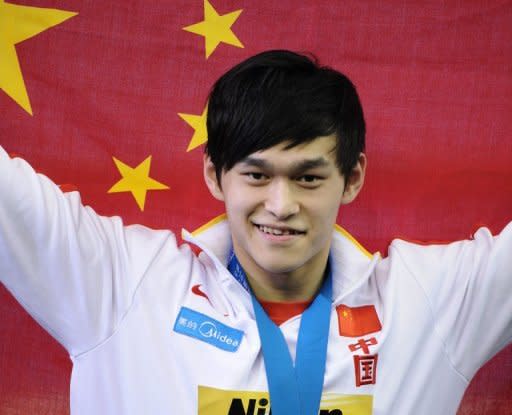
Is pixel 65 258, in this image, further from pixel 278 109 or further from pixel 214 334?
pixel 278 109

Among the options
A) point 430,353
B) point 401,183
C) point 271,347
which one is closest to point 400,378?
point 430,353

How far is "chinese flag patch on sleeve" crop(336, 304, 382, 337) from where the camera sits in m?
2.14

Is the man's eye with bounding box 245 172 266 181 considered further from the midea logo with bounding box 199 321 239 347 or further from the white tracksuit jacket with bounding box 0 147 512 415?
the midea logo with bounding box 199 321 239 347

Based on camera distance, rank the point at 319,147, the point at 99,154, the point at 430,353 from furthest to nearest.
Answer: the point at 99,154 → the point at 430,353 → the point at 319,147

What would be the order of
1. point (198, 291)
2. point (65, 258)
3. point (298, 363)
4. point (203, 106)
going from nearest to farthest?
point (65, 258)
point (298, 363)
point (198, 291)
point (203, 106)

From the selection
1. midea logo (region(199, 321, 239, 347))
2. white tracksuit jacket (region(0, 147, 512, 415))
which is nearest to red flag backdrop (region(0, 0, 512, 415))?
white tracksuit jacket (region(0, 147, 512, 415))

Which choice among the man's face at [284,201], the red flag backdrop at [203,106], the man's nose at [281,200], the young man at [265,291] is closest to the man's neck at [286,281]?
the young man at [265,291]

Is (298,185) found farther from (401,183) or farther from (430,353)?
(401,183)

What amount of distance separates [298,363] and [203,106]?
93 cm

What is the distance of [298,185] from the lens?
6.59 feet

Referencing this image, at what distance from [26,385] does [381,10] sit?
1517mm

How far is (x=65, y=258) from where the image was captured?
76.7 inches

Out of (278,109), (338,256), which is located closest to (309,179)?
(278,109)

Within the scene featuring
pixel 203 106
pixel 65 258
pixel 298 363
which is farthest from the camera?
pixel 203 106
